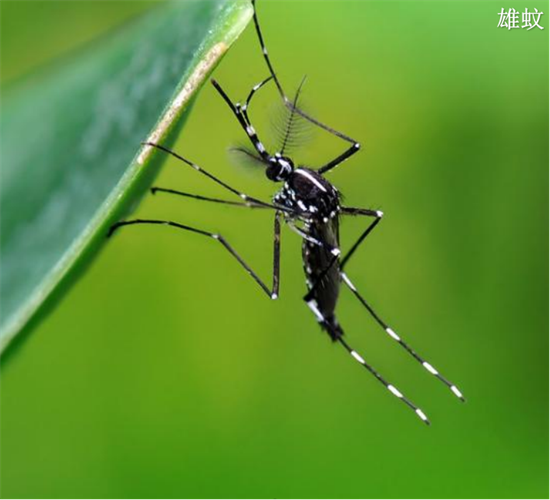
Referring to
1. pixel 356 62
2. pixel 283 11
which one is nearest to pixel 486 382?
pixel 356 62

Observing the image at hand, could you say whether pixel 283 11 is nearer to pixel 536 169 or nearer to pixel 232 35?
pixel 536 169

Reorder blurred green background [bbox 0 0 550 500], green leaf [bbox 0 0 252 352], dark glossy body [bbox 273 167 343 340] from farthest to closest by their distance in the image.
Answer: blurred green background [bbox 0 0 550 500]
dark glossy body [bbox 273 167 343 340]
green leaf [bbox 0 0 252 352]

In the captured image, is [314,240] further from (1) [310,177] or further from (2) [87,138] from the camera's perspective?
(2) [87,138]

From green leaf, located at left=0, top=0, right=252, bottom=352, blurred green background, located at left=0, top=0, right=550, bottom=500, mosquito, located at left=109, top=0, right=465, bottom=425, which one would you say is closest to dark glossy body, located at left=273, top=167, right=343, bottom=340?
mosquito, located at left=109, top=0, right=465, bottom=425

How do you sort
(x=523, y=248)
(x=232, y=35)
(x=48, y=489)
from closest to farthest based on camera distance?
(x=232, y=35) < (x=48, y=489) < (x=523, y=248)

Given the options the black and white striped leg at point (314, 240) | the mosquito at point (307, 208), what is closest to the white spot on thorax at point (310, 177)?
the mosquito at point (307, 208)

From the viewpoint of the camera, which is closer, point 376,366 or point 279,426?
point 279,426

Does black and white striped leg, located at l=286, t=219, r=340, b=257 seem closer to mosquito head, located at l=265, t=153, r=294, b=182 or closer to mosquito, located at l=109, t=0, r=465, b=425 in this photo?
mosquito, located at l=109, t=0, r=465, b=425
